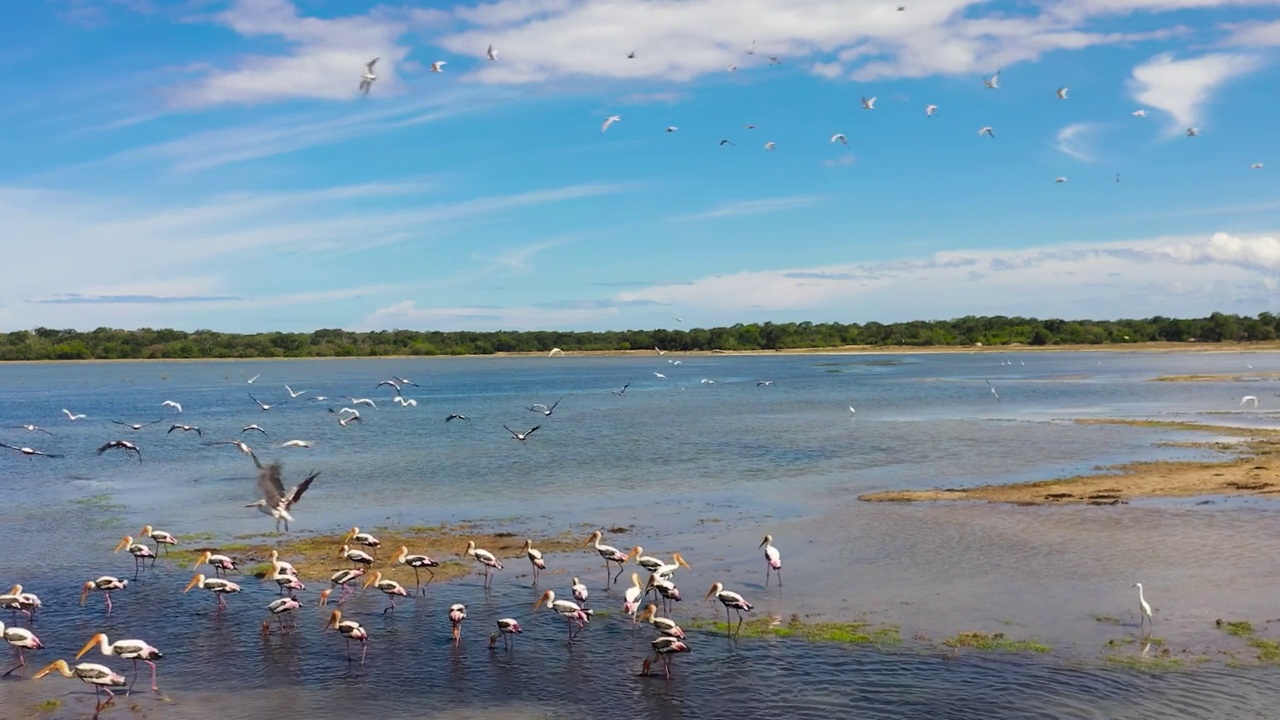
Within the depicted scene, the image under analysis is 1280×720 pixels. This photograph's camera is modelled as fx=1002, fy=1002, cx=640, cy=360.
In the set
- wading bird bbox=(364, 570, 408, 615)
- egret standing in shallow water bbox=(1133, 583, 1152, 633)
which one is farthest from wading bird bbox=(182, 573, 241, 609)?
egret standing in shallow water bbox=(1133, 583, 1152, 633)

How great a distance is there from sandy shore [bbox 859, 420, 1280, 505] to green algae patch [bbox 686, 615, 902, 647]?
9.99 meters

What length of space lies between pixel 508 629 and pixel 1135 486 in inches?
→ 658

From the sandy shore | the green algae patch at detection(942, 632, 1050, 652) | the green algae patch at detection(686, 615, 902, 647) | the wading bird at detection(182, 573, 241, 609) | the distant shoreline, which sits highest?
the distant shoreline

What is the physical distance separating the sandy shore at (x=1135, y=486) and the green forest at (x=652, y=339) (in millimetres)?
131806

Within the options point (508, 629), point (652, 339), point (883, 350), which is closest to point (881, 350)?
point (883, 350)

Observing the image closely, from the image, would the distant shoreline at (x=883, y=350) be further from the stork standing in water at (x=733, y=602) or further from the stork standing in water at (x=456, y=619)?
the stork standing in water at (x=456, y=619)

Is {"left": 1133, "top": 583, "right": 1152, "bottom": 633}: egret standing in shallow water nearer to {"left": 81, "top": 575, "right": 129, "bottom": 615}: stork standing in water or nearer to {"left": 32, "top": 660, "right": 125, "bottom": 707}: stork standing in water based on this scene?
{"left": 32, "top": 660, "right": 125, "bottom": 707}: stork standing in water

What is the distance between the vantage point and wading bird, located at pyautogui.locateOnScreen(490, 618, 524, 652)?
12719mm

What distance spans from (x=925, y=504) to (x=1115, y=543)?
16.6ft

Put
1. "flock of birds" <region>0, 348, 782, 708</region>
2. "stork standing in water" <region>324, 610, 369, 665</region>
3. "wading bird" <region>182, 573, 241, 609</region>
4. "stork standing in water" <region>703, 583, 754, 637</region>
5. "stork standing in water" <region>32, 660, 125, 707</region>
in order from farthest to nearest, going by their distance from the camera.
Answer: "wading bird" <region>182, 573, 241, 609</region>, "stork standing in water" <region>703, 583, 754, 637</region>, "stork standing in water" <region>324, 610, 369, 665</region>, "flock of birds" <region>0, 348, 782, 708</region>, "stork standing in water" <region>32, 660, 125, 707</region>

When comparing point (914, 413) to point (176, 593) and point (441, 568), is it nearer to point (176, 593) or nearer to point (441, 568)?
point (441, 568)

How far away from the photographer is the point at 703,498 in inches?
958

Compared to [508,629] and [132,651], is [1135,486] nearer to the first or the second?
[508,629]

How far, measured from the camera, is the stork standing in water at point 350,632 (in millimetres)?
12523
